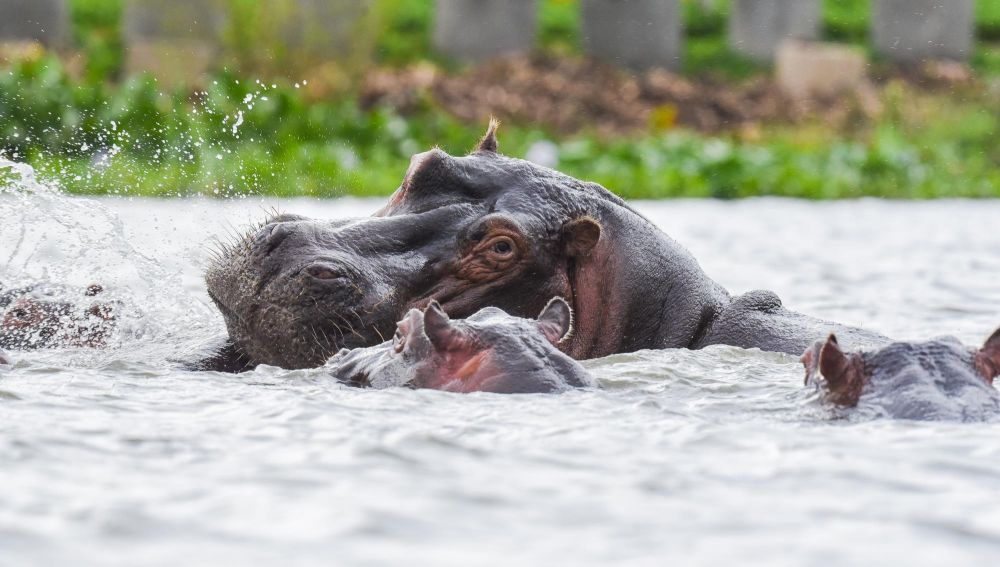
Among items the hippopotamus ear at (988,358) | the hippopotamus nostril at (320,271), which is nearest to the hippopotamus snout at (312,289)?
the hippopotamus nostril at (320,271)

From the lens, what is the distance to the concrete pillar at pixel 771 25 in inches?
1357

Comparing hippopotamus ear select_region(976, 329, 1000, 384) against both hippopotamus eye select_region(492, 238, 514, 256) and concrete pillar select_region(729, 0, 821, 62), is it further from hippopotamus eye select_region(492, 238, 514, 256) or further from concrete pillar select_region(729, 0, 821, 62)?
concrete pillar select_region(729, 0, 821, 62)

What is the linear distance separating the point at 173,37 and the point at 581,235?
2279 centimetres

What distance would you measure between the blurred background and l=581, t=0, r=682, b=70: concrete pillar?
42 mm

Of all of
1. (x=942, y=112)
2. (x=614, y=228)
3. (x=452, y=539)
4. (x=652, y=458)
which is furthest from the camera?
(x=942, y=112)

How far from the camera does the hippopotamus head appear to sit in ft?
15.8

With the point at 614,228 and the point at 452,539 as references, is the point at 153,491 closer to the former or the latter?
the point at 452,539

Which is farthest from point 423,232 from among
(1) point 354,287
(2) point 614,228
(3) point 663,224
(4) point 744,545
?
(3) point 663,224

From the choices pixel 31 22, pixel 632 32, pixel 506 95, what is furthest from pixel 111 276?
pixel 632 32

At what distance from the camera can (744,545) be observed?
9.89 feet

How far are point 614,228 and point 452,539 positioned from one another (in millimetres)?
2460

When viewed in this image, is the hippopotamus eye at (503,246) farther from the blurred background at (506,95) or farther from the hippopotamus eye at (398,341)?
the blurred background at (506,95)

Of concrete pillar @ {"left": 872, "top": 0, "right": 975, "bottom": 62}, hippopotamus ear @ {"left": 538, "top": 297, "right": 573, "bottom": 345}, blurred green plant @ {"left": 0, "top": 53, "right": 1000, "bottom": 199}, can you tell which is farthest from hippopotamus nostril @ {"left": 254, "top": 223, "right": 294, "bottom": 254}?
concrete pillar @ {"left": 872, "top": 0, "right": 975, "bottom": 62}

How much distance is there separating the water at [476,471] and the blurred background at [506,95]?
5.79 meters
